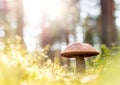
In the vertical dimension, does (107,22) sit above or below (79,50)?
above

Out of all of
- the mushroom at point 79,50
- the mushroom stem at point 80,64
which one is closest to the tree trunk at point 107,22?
the mushroom stem at point 80,64

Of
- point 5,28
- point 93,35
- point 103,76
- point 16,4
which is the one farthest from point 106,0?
point 103,76

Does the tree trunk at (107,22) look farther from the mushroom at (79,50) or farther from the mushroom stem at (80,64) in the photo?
the mushroom at (79,50)

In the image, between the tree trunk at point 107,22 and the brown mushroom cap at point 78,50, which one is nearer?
the brown mushroom cap at point 78,50

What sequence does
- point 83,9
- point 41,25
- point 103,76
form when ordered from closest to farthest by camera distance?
point 103,76
point 41,25
point 83,9

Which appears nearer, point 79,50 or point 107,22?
point 79,50

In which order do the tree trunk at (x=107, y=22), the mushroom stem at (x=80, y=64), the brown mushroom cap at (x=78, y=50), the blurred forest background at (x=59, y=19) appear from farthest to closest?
the blurred forest background at (x=59, y=19) < the tree trunk at (x=107, y=22) < the mushroom stem at (x=80, y=64) < the brown mushroom cap at (x=78, y=50)

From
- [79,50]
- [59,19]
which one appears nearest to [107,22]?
[79,50]

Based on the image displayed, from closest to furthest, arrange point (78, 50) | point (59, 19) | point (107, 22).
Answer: point (78, 50), point (107, 22), point (59, 19)

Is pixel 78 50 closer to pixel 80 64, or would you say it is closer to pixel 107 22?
pixel 80 64

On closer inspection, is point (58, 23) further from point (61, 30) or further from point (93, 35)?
point (93, 35)

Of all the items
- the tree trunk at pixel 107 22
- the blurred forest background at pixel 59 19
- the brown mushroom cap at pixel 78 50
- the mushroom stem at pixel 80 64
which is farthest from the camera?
the blurred forest background at pixel 59 19
